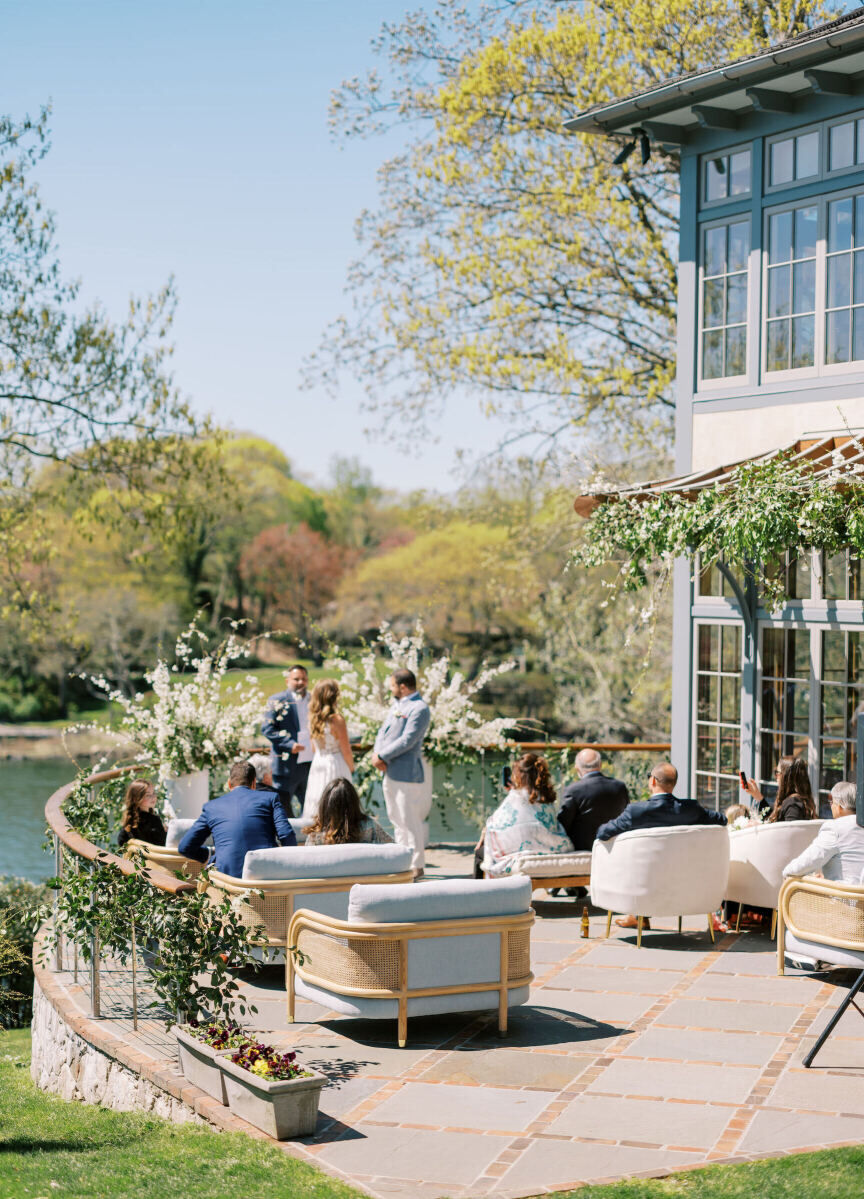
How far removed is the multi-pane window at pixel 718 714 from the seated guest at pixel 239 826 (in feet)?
15.4

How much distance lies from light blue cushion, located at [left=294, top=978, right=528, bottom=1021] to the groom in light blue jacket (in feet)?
10.8

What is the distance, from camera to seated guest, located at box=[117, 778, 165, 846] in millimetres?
8484

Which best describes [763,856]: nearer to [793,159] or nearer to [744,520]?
[744,520]

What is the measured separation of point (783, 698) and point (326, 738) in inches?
145

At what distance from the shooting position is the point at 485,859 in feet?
30.0

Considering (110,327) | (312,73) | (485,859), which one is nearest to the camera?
(485,859)

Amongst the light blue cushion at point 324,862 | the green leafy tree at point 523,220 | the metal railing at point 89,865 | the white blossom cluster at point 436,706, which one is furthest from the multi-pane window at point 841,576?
the green leafy tree at point 523,220

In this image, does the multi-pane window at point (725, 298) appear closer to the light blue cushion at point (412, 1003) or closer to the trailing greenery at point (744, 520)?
the trailing greenery at point (744, 520)

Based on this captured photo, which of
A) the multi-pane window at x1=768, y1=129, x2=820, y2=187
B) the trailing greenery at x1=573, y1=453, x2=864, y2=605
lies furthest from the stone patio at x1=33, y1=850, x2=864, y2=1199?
the multi-pane window at x1=768, y1=129, x2=820, y2=187

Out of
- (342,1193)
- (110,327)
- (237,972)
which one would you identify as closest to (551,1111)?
(342,1193)

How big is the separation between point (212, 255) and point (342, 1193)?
120ft

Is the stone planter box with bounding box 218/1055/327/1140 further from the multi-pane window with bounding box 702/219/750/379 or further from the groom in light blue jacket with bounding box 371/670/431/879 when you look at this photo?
the multi-pane window with bounding box 702/219/750/379

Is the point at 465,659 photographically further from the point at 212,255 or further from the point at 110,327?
the point at 110,327

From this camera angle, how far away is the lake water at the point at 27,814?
24775mm
